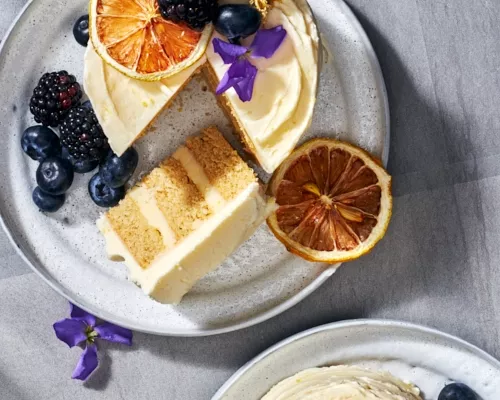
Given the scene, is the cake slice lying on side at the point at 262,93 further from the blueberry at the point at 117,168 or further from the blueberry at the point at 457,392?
the blueberry at the point at 457,392

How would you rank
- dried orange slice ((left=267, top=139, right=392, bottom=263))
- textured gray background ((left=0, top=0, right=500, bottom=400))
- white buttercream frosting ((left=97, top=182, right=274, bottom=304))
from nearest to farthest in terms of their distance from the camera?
white buttercream frosting ((left=97, top=182, right=274, bottom=304)) < dried orange slice ((left=267, top=139, right=392, bottom=263)) < textured gray background ((left=0, top=0, right=500, bottom=400))

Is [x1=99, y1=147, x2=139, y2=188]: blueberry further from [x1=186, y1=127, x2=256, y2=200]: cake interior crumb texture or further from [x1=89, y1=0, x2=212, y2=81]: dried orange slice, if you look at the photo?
[x1=89, y1=0, x2=212, y2=81]: dried orange slice

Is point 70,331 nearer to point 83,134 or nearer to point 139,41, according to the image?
point 83,134

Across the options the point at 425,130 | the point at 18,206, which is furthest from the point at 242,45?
the point at 18,206

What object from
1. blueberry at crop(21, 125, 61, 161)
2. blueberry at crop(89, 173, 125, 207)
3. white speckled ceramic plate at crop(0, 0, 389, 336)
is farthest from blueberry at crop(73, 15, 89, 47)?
blueberry at crop(89, 173, 125, 207)

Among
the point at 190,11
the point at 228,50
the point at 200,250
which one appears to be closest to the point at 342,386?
the point at 200,250

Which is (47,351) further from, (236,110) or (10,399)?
(236,110)

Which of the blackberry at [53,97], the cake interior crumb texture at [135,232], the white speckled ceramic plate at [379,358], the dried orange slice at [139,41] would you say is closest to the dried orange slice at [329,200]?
the white speckled ceramic plate at [379,358]
